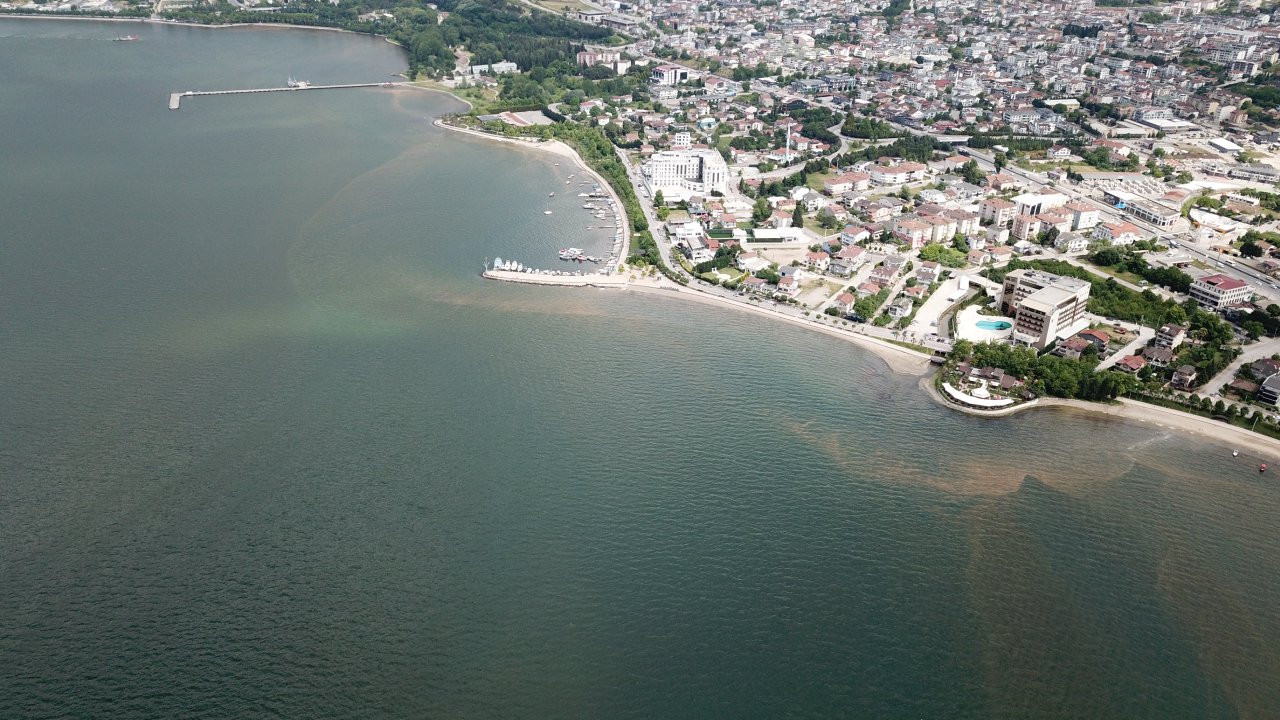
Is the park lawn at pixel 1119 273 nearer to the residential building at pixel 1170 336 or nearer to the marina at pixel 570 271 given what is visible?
the residential building at pixel 1170 336

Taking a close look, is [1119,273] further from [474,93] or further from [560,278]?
[474,93]

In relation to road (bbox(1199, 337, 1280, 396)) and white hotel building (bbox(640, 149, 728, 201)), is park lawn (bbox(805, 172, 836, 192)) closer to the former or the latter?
white hotel building (bbox(640, 149, 728, 201))

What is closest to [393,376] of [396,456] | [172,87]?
[396,456]

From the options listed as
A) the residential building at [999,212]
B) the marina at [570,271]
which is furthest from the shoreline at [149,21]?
the residential building at [999,212]

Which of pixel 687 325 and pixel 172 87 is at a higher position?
pixel 172 87

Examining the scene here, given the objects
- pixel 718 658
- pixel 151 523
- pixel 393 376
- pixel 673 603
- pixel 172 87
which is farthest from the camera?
pixel 172 87

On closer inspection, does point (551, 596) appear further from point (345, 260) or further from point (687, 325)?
point (345, 260)
